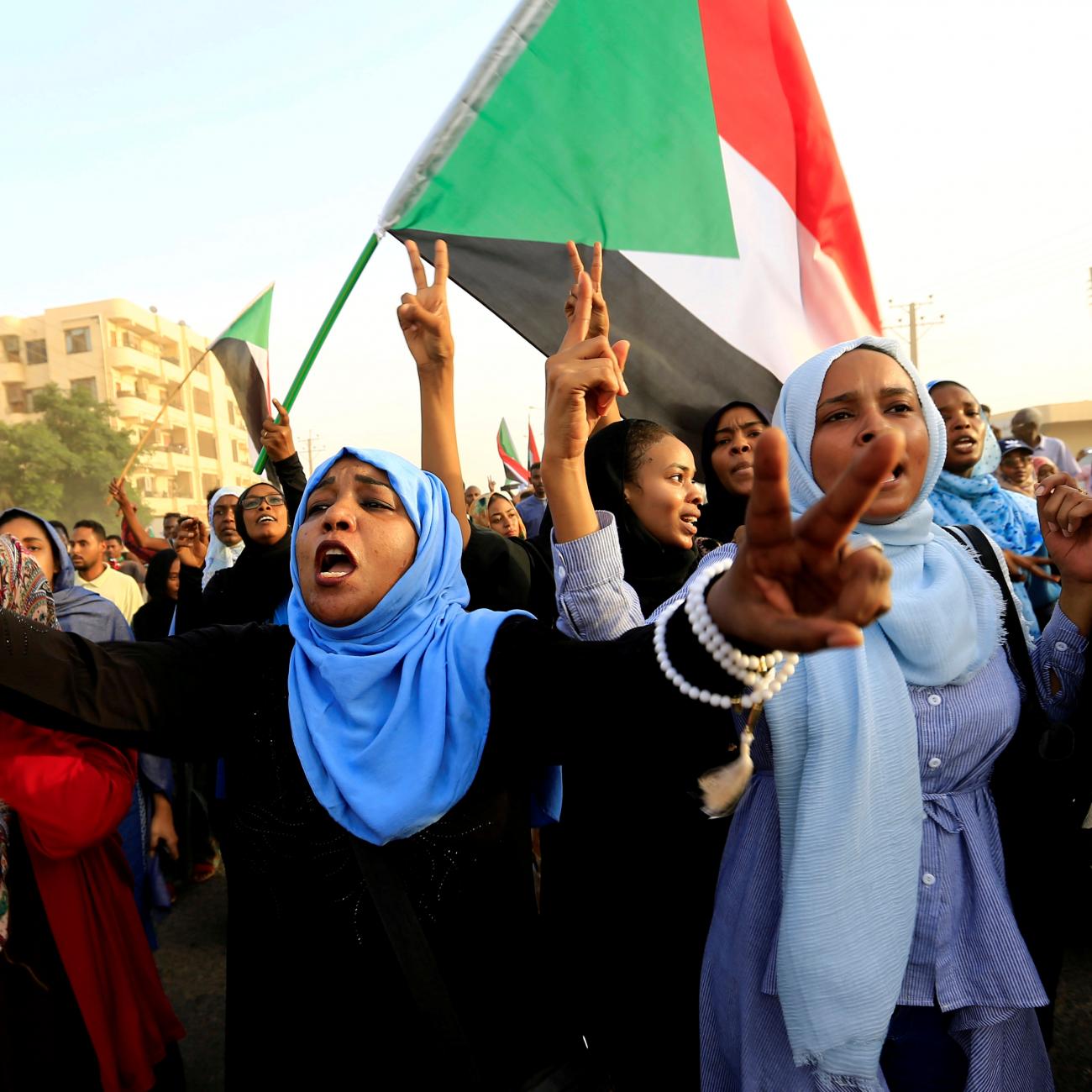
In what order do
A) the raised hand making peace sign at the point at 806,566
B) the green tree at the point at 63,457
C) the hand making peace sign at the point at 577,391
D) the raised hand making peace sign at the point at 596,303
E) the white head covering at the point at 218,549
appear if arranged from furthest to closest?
1. the green tree at the point at 63,457
2. the white head covering at the point at 218,549
3. the raised hand making peace sign at the point at 596,303
4. the hand making peace sign at the point at 577,391
5. the raised hand making peace sign at the point at 806,566

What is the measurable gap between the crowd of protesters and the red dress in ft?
0.04

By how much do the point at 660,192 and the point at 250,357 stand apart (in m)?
2.18

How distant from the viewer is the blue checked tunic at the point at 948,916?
1.36 metres

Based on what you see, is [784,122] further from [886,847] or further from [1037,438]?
[1037,438]

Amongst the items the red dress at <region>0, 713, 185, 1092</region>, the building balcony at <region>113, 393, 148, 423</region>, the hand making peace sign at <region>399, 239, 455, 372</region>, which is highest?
the building balcony at <region>113, 393, 148, 423</region>

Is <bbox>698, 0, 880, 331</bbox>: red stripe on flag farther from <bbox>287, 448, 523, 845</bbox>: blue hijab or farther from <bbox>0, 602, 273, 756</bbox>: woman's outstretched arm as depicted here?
<bbox>0, 602, 273, 756</bbox>: woman's outstretched arm

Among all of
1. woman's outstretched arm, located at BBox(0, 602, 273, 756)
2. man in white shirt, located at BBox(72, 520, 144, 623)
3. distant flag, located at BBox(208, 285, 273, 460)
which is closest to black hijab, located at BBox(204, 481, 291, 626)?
distant flag, located at BBox(208, 285, 273, 460)

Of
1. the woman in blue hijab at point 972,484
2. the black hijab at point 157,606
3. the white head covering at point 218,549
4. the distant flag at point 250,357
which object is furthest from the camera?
the black hijab at point 157,606

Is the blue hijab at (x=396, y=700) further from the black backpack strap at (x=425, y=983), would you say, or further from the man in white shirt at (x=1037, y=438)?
the man in white shirt at (x=1037, y=438)

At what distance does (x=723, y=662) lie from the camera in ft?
3.45

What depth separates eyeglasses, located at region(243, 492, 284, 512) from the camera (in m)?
3.29

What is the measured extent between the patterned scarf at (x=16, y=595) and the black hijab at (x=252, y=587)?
92cm

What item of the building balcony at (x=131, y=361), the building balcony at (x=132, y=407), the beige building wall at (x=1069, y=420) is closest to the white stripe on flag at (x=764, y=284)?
the beige building wall at (x=1069, y=420)

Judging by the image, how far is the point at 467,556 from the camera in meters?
2.45
